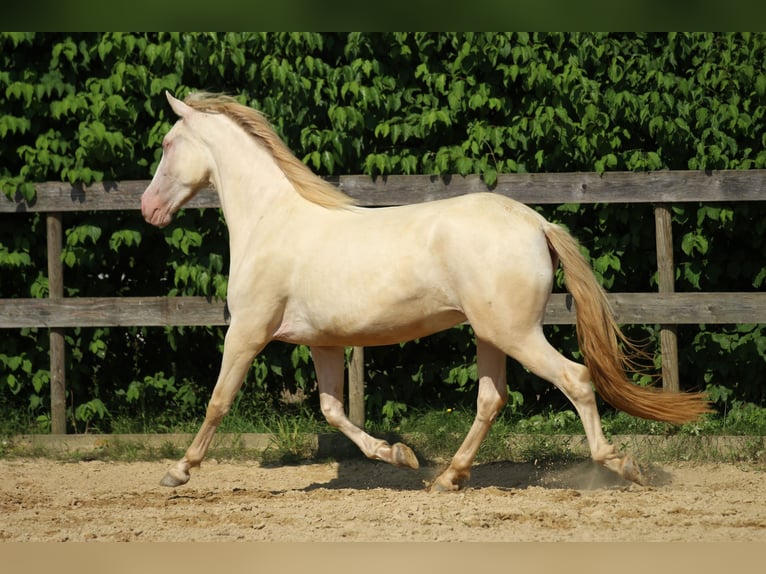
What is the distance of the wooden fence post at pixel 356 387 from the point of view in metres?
6.27

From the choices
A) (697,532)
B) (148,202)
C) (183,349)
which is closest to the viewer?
(697,532)

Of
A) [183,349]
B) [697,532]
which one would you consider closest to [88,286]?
[183,349]

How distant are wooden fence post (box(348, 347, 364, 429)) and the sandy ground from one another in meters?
0.36

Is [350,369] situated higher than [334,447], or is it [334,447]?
[350,369]

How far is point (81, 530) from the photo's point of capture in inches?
158

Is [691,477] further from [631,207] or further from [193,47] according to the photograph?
[193,47]

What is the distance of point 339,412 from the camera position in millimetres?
5199

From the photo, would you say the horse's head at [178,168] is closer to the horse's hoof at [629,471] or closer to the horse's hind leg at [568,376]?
the horse's hind leg at [568,376]

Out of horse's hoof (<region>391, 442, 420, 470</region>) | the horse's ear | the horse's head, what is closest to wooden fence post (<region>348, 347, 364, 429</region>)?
horse's hoof (<region>391, 442, 420, 470</region>)

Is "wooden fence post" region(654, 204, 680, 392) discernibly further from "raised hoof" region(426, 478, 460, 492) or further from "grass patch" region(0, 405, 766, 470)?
"raised hoof" region(426, 478, 460, 492)

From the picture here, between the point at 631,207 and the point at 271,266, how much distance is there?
9.34 feet

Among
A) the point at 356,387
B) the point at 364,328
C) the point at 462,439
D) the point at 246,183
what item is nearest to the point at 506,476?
the point at 462,439

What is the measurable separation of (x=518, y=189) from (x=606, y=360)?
184cm

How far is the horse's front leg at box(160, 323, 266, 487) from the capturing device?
4957 mm
